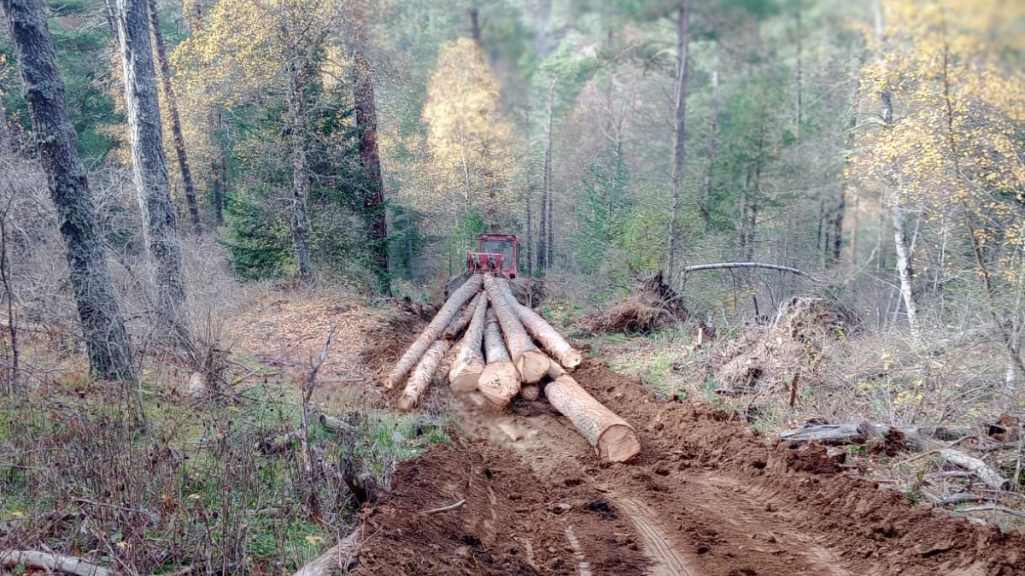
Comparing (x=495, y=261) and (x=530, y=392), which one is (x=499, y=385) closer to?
(x=530, y=392)

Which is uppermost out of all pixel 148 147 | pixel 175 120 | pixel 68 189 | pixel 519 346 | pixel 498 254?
pixel 175 120

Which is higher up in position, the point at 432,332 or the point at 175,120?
the point at 175,120

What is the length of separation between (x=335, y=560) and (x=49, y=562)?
5.70 feet

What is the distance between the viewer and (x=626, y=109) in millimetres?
26250

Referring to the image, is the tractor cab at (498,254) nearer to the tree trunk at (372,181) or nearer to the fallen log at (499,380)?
the tree trunk at (372,181)

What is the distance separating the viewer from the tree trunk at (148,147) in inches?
424

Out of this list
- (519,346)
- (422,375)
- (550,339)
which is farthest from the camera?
(550,339)

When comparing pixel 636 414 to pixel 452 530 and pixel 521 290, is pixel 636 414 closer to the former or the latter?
pixel 452 530

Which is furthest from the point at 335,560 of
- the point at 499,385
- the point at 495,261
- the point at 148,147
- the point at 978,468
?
the point at 495,261

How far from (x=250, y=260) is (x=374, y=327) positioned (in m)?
6.75

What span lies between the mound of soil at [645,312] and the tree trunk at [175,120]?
45.5 feet

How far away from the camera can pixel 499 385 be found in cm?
1040

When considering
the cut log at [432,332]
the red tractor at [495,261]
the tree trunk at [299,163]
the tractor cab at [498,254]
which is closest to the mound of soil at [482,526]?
the cut log at [432,332]

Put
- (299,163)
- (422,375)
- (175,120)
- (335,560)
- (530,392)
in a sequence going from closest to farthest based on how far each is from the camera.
→ (335,560)
(530,392)
(422,375)
(299,163)
(175,120)
